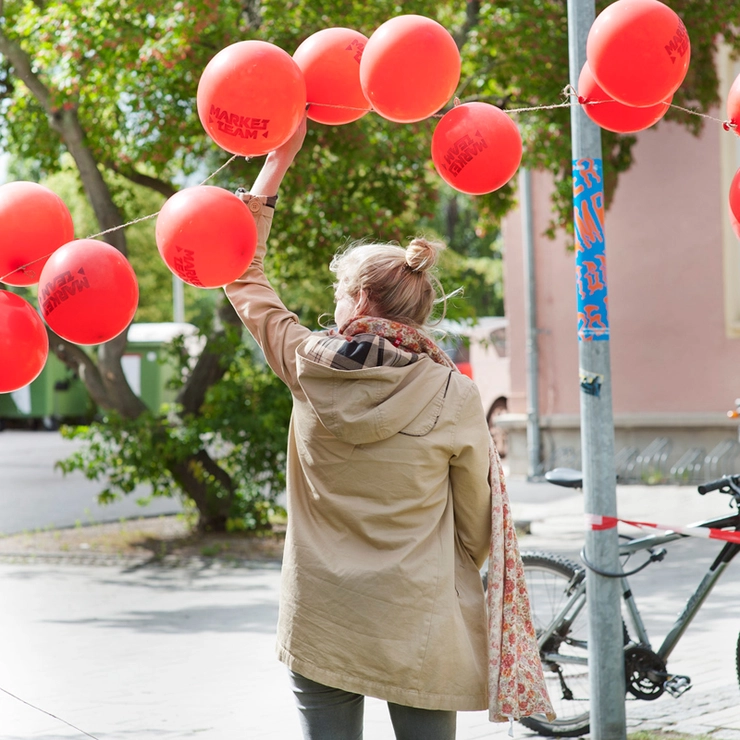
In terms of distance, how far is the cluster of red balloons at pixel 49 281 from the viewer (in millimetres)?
2957

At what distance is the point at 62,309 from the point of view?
2.95 m

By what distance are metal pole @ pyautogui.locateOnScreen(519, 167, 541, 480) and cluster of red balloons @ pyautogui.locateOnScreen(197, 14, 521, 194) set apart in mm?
10410

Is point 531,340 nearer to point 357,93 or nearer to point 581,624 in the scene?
point 581,624

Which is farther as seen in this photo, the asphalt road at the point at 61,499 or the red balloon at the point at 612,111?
the asphalt road at the point at 61,499

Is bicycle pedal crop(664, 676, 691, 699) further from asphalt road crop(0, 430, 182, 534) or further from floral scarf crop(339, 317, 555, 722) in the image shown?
asphalt road crop(0, 430, 182, 534)

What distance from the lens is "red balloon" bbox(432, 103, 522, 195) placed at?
3.25 m

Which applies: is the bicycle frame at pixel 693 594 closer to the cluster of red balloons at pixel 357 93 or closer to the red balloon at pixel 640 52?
the cluster of red balloons at pixel 357 93

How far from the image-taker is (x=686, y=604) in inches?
169

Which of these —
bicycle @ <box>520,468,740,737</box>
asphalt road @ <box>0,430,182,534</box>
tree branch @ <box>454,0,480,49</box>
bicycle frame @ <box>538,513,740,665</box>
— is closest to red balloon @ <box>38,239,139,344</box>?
bicycle @ <box>520,468,740,737</box>

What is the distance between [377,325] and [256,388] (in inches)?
284

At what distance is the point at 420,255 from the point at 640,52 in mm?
1133

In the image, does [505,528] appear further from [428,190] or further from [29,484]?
[29,484]

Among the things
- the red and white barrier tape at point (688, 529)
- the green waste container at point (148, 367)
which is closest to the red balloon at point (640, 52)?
the red and white barrier tape at point (688, 529)

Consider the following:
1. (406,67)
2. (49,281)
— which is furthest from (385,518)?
(406,67)
